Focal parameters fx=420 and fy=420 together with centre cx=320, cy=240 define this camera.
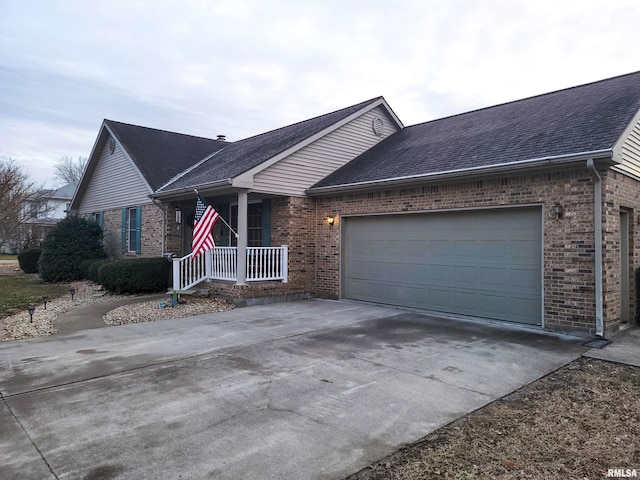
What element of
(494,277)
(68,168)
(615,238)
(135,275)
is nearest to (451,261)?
(494,277)

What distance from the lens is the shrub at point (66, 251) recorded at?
15.6 meters

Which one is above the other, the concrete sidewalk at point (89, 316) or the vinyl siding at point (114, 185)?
the vinyl siding at point (114, 185)

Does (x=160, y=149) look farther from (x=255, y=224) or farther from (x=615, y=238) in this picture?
(x=615, y=238)

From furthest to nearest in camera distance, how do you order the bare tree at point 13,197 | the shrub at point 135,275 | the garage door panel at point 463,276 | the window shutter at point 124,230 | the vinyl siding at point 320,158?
the bare tree at point 13,197, the window shutter at point 124,230, the shrub at point 135,275, the vinyl siding at point 320,158, the garage door panel at point 463,276

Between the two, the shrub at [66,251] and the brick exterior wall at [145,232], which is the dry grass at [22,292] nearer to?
the shrub at [66,251]

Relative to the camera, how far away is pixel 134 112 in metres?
28.6

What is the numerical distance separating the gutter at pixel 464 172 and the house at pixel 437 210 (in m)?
0.02

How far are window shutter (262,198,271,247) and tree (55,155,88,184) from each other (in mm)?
52663

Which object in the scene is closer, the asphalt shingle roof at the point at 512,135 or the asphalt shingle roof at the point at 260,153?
the asphalt shingle roof at the point at 512,135

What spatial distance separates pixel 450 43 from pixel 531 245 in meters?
7.79

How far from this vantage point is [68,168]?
55.5 m

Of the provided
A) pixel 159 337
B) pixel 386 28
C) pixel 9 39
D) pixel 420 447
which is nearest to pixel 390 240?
pixel 159 337

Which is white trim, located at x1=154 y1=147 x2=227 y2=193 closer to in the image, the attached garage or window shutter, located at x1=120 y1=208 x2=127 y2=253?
window shutter, located at x1=120 y1=208 x2=127 y2=253

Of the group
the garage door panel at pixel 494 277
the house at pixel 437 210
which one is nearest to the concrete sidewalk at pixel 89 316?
the house at pixel 437 210
